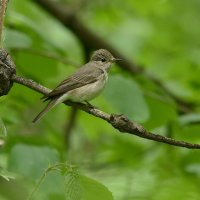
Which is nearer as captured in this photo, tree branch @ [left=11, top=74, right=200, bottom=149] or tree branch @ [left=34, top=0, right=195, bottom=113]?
tree branch @ [left=11, top=74, right=200, bottom=149]

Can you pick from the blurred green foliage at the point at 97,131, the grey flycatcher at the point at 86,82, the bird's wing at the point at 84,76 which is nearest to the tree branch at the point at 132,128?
the blurred green foliage at the point at 97,131

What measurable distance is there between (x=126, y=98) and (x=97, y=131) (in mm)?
2143

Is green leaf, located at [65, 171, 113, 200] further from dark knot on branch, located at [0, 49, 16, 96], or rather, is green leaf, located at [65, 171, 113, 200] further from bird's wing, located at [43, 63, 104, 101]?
bird's wing, located at [43, 63, 104, 101]

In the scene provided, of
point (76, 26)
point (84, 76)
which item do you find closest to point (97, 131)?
point (76, 26)

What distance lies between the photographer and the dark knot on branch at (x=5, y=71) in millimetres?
3115

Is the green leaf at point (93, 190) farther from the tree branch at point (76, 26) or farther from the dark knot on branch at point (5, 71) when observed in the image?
the tree branch at point (76, 26)

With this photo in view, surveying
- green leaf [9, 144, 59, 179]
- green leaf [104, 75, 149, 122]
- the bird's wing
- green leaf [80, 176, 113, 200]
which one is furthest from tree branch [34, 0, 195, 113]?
green leaf [80, 176, 113, 200]

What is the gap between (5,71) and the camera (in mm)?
3137

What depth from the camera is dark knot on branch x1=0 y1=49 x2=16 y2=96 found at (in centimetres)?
312

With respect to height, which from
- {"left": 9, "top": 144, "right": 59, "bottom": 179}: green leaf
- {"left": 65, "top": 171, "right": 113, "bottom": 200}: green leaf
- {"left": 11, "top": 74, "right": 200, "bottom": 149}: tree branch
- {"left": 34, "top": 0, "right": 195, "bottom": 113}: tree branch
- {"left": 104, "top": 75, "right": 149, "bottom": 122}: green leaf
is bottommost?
{"left": 65, "top": 171, "right": 113, "bottom": 200}: green leaf

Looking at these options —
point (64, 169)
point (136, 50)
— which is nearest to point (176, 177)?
point (64, 169)

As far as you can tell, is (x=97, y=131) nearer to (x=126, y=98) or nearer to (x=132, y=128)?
(x=126, y=98)

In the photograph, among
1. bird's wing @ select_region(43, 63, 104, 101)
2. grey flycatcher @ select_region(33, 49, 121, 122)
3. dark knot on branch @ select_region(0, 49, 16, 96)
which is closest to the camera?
dark knot on branch @ select_region(0, 49, 16, 96)

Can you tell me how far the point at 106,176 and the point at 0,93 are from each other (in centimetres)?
296
